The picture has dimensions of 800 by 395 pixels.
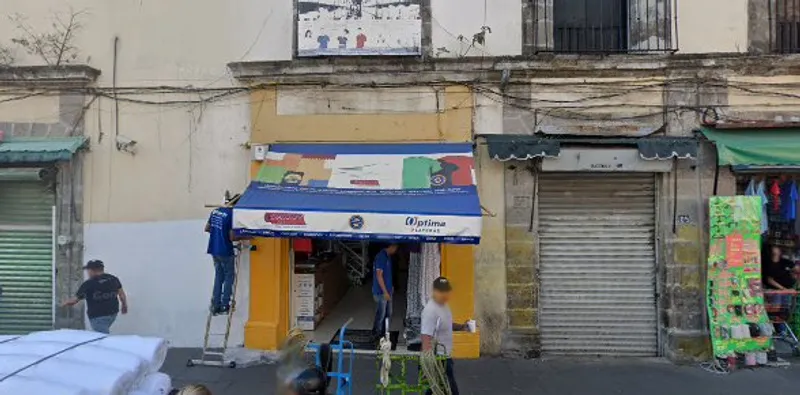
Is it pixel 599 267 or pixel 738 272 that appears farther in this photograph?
pixel 599 267

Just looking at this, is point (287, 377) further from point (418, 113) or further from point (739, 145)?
point (739, 145)

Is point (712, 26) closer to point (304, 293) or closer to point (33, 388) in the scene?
point (304, 293)

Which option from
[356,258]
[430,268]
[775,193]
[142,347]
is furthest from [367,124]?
[775,193]

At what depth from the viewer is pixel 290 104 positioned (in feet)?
27.7

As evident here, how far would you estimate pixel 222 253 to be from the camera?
7.71 meters

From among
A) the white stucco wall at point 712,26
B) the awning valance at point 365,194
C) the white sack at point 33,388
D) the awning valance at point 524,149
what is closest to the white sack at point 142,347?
the white sack at point 33,388

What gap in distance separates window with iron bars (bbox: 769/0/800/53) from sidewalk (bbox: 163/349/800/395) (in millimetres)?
4595

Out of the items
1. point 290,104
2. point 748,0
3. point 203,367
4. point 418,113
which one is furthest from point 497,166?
point 203,367

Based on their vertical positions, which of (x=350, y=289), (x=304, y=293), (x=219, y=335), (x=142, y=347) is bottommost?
(x=219, y=335)

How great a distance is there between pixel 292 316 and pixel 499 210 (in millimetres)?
3574

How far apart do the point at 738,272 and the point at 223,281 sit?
715cm

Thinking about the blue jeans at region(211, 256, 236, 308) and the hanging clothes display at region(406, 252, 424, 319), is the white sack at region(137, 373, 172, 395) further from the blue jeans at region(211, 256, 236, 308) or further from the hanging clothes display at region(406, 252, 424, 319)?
the hanging clothes display at region(406, 252, 424, 319)

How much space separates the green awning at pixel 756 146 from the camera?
7.73 metres

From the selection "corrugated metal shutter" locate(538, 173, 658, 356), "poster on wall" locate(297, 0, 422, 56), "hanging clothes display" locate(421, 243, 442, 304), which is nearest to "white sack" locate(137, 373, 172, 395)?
"hanging clothes display" locate(421, 243, 442, 304)
